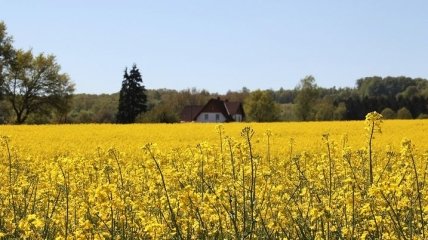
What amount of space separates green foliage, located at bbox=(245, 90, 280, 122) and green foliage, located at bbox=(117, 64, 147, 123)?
2160 cm

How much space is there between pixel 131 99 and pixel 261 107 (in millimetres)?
25396

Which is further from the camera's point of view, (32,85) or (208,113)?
(208,113)

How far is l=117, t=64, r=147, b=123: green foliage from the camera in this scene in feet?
204

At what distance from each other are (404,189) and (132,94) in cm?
5976

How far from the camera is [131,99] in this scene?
62656 mm

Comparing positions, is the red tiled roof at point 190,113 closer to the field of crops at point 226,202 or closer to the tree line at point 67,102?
the tree line at point 67,102

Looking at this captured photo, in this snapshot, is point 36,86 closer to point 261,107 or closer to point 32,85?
point 32,85

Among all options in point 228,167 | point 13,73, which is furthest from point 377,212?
point 13,73

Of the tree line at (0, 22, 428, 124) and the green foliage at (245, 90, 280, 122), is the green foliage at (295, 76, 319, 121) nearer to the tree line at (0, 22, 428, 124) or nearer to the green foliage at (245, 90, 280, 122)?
the tree line at (0, 22, 428, 124)

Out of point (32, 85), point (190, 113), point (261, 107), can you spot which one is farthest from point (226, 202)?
point (190, 113)

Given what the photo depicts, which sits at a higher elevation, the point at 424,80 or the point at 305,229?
the point at 424,80

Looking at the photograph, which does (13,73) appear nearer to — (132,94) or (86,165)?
(132,94)

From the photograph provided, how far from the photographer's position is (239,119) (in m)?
92.6

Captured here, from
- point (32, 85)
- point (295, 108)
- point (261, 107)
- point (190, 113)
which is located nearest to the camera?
point (32, 85)
